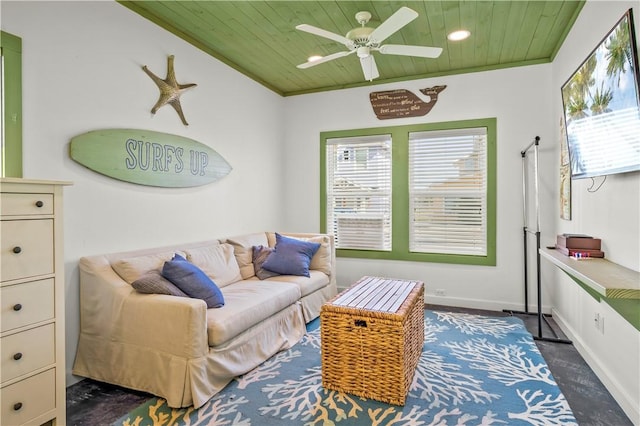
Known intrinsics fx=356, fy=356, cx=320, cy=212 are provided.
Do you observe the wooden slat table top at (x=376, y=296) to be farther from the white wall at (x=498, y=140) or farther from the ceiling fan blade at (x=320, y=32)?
the ceiling fan blade at (x=320, y=32)

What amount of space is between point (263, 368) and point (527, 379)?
189 centimetres

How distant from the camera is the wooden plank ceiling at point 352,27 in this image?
2871mm

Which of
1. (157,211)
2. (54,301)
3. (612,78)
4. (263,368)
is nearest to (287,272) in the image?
(263,368)

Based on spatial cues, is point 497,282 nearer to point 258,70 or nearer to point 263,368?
point 263,368

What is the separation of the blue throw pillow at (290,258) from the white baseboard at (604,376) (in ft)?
8.00

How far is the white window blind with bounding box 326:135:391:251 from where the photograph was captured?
4.72m

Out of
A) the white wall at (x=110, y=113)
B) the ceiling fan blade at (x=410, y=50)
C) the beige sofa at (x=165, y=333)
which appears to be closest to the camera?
the beige sofa at (x=165, y=333)

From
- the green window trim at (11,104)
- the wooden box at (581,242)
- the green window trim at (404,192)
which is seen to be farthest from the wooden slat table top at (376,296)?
the green window trim at (11,104)

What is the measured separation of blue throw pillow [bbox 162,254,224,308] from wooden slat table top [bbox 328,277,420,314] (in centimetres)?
86

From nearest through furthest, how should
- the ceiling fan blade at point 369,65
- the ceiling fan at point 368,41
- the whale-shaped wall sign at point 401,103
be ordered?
the ceiling fan at point 368,41, the ceiling fan blade at point 369,65, the whale-shaped wall sign at point 401,103

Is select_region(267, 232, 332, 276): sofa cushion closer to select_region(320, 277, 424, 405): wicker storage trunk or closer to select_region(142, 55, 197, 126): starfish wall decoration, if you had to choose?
select_region(320, 277, 424, 405): wicker storage trunk

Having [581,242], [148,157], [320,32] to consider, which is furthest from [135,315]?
[581,242]

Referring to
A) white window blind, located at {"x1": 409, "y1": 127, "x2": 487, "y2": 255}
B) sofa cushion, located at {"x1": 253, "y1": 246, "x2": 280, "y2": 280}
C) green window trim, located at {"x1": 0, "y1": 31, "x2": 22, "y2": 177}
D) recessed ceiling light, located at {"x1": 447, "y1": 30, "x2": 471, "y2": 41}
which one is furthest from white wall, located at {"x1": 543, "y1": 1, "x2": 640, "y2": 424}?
green window trim, located at {"x1": 0, "y1": 31, "x2": 22, "y2": 177}

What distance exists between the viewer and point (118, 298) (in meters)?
2.37
